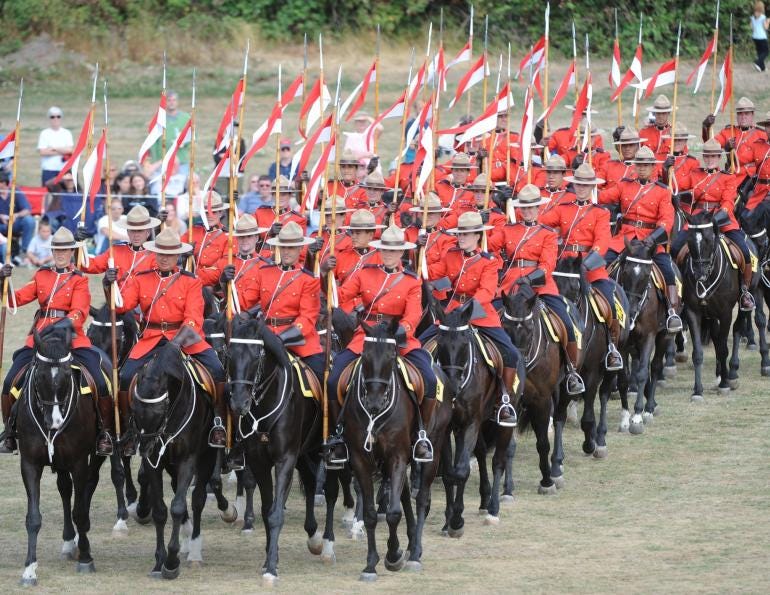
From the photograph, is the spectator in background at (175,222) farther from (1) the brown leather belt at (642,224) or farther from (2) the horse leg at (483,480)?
(2) the horse leg at (483,480)

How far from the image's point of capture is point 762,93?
1451 inches

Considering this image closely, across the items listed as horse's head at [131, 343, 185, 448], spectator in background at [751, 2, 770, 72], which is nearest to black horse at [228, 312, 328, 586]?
horse's head at [131, 343, 185, 448]

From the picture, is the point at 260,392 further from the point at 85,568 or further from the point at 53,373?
the point at 85,568

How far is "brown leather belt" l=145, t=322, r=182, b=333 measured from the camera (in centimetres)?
1497

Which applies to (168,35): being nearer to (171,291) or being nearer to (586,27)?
(586,27)

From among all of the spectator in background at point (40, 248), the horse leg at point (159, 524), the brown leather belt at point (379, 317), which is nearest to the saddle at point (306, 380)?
A: the brown leather belt at point (379, 317)

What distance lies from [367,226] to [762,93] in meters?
22.0

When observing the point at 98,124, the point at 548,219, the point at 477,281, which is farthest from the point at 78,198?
the point at 477,281

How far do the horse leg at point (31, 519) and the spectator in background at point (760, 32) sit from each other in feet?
84.5

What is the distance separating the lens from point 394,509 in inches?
550

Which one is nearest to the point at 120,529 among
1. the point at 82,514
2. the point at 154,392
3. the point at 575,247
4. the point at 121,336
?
the point at 82,514

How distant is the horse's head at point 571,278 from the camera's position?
18.1 m

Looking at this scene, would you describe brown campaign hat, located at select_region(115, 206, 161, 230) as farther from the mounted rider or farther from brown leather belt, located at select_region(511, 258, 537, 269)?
brown leather belt, located at select_region(511, 258, 537, 269)

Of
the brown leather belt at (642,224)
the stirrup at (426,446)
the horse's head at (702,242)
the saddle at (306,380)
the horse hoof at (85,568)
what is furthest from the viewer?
the horse's head at (702,242)
